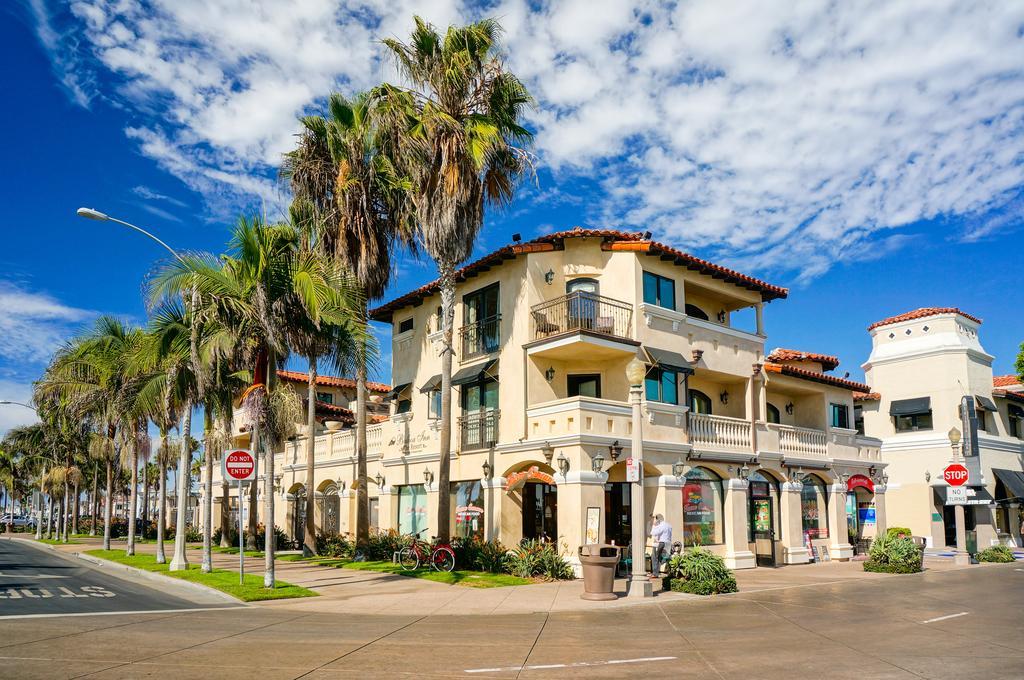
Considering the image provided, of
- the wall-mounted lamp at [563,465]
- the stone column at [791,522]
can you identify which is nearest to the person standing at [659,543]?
the wall-mounted lamp at [563,465]

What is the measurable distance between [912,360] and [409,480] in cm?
2748

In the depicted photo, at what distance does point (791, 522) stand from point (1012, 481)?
18591mm

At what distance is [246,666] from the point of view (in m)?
9.98

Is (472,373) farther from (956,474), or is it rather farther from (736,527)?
(956,474)

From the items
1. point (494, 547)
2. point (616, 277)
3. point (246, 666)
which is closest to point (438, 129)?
point (616, 277)

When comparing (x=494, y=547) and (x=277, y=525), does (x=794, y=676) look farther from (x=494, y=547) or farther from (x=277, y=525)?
(x=277, y=525)

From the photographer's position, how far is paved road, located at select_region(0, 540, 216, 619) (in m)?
16.2

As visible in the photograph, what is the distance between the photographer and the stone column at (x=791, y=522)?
29.5 meters

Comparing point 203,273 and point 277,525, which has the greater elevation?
point 203,273

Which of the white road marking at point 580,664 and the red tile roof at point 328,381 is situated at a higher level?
the red tile roof at point 328,381

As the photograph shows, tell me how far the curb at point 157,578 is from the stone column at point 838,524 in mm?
23447

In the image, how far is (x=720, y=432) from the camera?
89.6 ft

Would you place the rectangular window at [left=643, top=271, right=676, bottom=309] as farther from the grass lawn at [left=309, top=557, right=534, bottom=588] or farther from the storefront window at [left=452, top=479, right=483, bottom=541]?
the grass lawn at [left=309, top=557, right=534, bottom=588]

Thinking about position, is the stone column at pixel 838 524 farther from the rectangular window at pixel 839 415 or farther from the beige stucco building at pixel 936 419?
the beige stucco building at pixel 936 419
